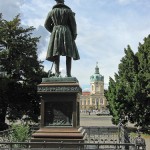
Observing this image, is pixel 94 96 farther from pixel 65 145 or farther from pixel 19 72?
pixel 65 145

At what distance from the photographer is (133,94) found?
103 feet

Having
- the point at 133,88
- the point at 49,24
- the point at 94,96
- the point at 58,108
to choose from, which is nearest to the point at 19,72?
the point at 133,88

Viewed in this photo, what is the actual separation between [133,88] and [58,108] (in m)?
20.3

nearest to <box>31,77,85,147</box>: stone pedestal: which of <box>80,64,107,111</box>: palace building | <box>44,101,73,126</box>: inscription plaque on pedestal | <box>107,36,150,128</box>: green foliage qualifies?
<box>44,101,73,126</box>: inscription plaque on pedestal

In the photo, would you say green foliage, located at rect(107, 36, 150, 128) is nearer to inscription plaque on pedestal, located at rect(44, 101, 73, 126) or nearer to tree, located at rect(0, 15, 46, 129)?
tree, located at rect(0, 15, 46, 129)

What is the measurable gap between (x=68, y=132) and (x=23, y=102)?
19.6m

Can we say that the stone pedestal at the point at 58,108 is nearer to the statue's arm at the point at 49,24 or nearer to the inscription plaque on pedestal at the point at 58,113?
the inscription plaque on pedestal at the point at 58,113

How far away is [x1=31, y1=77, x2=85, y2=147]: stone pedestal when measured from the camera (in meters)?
12.0

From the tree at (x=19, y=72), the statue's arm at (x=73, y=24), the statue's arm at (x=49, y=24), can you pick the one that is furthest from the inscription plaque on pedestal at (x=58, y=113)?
the tree at (x=19, y=72)

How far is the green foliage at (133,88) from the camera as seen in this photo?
104ft

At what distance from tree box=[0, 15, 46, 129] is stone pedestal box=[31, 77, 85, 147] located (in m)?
18.1

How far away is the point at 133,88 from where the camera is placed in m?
31.5

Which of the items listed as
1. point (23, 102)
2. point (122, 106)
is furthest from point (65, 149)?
point (122, 106)

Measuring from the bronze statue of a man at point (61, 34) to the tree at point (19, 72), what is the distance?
16693mm
